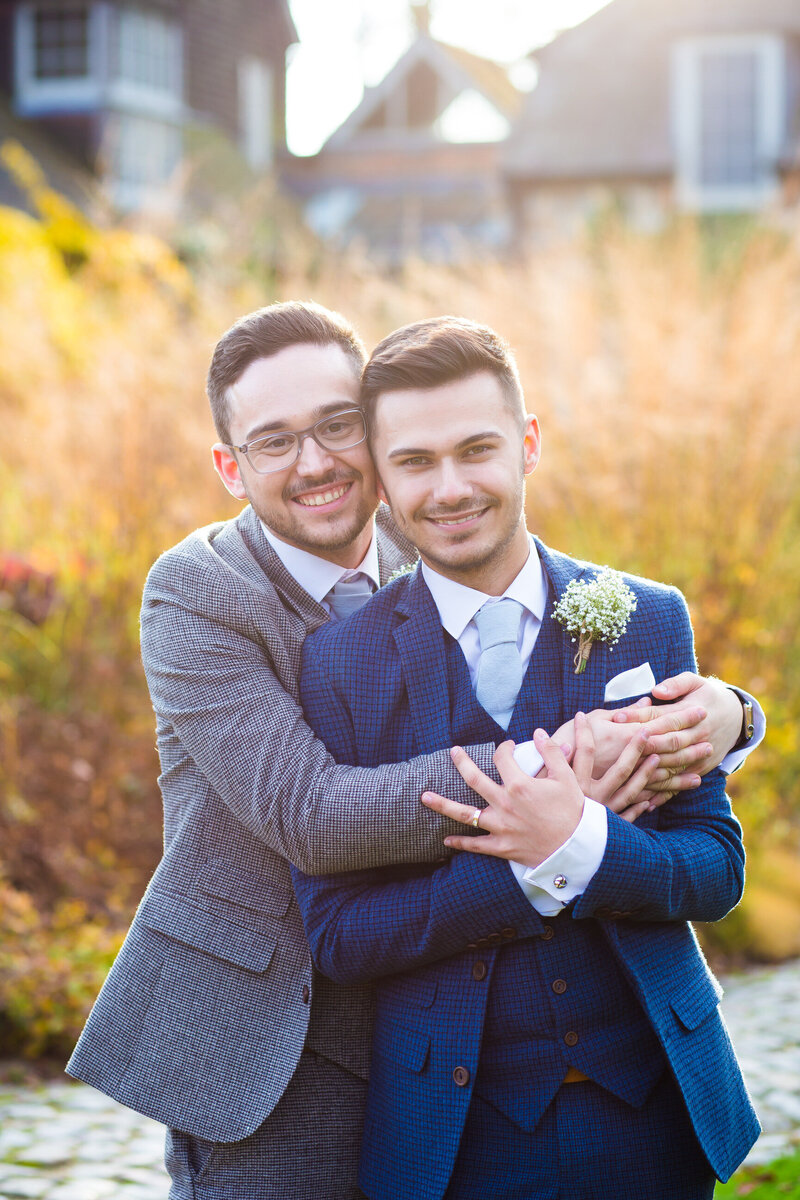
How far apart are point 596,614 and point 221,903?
877 mm

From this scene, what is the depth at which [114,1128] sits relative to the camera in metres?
3.87

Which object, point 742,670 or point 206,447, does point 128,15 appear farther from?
point 742,670

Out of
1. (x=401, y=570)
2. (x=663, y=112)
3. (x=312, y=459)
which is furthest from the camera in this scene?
(x=663, y=112)

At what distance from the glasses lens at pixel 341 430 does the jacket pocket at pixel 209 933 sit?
2.98 ft

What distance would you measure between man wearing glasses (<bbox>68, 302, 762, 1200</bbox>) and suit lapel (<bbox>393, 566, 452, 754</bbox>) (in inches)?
3.4

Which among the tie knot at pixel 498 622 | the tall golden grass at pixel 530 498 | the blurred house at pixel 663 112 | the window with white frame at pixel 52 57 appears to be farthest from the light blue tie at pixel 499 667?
the window with white frame at pixel 52 57

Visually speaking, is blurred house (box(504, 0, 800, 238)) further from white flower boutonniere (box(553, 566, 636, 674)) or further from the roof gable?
white flower boutonniere (box(553, 566, 636, 674))

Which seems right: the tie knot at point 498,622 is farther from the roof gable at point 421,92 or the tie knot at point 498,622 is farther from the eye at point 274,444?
the roof gable at point 421,92

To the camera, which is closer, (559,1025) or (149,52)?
(559,1025)

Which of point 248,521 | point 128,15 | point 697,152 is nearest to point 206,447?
point 248,521

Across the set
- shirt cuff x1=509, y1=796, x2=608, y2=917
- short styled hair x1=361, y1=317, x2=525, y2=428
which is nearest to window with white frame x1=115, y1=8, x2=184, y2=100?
short styled hair x1=361, y1=317, x2=525, y2=428

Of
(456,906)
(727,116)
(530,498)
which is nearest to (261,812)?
(456,906)

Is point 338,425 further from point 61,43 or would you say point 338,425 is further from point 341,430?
point 61,43

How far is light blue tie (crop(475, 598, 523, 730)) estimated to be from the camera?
2.20 meters
